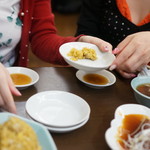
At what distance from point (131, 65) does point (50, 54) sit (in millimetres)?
430

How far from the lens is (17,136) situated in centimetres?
55

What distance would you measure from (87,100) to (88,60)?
239mm

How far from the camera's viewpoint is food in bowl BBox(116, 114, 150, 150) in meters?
0.64

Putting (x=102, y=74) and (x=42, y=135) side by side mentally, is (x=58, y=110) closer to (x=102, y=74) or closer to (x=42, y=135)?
(x=42, y=135)

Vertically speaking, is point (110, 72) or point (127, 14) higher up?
point (127, 14)

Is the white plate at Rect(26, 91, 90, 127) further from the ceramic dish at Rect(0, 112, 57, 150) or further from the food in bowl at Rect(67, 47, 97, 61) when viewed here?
the food in bowl at Rect(67, 47, 97, 61)

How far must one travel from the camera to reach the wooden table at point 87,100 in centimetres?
72

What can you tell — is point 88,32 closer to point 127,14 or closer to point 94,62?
point 127,14

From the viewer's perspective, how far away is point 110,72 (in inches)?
45.4

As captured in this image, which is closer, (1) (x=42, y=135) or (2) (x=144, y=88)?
(1) (x=42, y=135)

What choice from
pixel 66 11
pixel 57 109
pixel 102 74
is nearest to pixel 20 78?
pixel 57 109

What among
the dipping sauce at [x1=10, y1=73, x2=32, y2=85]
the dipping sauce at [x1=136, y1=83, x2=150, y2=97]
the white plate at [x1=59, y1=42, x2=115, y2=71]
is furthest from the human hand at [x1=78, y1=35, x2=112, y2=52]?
the dipping sauce at [x1=10, y1=73, x2=32, y2=85]

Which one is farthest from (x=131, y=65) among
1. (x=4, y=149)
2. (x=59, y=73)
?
(x=4, y=149)

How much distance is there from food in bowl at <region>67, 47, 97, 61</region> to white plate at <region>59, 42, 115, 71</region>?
2 centimetres
